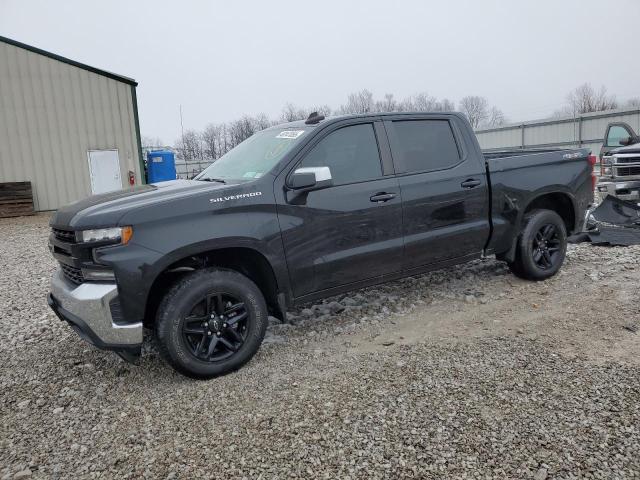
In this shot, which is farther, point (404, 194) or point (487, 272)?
point (487, 272)

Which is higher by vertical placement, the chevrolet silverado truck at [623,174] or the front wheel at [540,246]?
the chevrolet silverado truck at [623,174]

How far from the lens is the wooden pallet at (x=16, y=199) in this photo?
554 inches

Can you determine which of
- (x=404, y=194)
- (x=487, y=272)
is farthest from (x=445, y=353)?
(x=487, y=272)

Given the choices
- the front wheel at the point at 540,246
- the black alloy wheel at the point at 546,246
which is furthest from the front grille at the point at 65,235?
the black alloy wheel at the point at 546,246

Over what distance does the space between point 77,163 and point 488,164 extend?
14.1m

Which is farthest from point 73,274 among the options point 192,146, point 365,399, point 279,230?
point 192,146

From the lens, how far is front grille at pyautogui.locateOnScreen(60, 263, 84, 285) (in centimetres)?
338

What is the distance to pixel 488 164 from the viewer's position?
15.8 feet

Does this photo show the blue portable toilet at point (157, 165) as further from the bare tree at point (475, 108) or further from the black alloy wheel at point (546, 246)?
the bare tree at point (475, 108)

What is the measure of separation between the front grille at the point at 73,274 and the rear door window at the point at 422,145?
106 inches

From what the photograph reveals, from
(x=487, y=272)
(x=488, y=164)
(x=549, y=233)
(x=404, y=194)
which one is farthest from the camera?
(x=487, y=272)

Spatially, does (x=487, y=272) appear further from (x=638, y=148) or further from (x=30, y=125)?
(x=30, y=125)

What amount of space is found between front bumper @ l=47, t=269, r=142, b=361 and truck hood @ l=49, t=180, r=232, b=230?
1.41 feet

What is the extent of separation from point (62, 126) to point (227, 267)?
13.8 m
